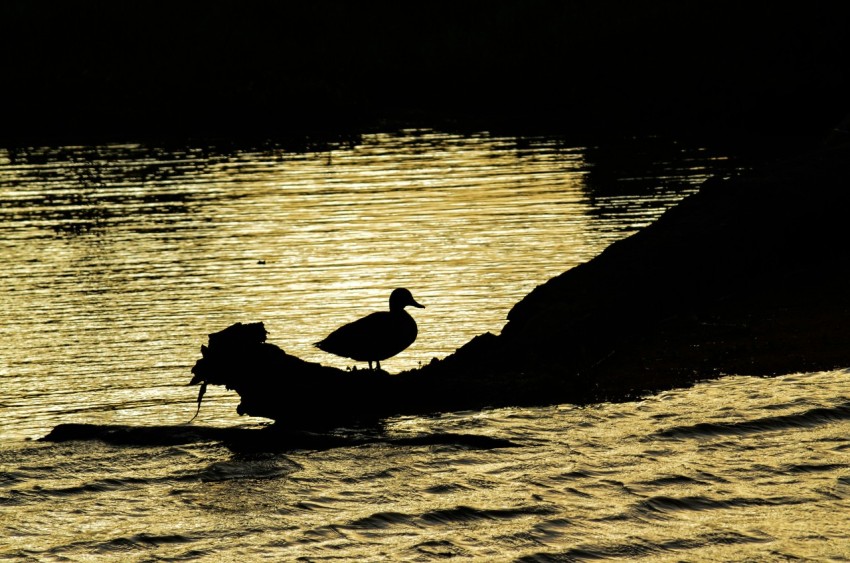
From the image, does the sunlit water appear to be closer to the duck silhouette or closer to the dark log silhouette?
the dark log silhouette

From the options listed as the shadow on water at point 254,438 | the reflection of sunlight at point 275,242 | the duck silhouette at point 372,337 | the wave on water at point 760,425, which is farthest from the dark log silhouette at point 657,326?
the reflection of sunlight at point 275,242

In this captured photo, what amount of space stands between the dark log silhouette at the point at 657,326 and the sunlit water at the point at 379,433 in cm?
43

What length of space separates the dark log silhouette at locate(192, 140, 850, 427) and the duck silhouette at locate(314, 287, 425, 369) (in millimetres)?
360

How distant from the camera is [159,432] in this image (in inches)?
409

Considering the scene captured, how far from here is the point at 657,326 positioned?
12.5 meters

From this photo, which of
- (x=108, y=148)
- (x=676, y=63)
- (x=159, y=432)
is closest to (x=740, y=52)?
(x=676, y=63)

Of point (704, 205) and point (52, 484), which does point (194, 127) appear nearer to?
point (704, 205)

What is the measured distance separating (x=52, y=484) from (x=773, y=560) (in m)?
5.20

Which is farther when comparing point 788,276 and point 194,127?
point 194,127

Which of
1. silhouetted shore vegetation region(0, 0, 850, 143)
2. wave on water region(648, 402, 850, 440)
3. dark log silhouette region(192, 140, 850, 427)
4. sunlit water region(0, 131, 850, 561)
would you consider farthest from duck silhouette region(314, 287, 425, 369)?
silhouetted shore vegetation region(0, 0, 850, 143)

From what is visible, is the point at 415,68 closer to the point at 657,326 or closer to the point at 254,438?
the point at 657,326

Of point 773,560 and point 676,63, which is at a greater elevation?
point 676,63

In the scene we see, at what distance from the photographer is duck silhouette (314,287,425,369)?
11180mm

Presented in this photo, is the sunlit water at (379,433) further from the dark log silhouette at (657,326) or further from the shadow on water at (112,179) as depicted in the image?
the dark log silhouette at (657,326)
